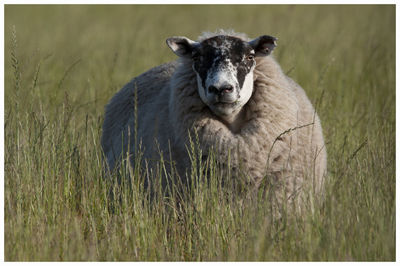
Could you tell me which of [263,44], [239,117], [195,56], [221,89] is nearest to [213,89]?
[221,89]

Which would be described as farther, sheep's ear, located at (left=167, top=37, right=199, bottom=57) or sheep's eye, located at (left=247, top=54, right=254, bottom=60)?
sheep's ear, located at (left=167, top=37, right=199, bottom=57)

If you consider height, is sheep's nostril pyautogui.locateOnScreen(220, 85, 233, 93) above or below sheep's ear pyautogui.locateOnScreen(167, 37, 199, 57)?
below

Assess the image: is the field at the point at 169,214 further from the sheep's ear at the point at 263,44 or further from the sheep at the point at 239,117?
the sheep's ear at the point at 263,44

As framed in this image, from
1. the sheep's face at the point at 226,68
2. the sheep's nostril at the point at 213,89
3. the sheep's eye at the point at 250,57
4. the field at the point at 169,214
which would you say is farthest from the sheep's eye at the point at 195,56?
the field at the point at 169,214

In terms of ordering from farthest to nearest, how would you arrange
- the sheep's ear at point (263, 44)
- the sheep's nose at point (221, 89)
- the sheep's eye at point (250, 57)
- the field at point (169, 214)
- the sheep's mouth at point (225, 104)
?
the sheep's ear at point (263, 44) < the sheep's eye at point (250, 57) < the sheep's mouth at point (225, 104) < the sheep's nose at point (221, 89) < the field at point (169, 214)

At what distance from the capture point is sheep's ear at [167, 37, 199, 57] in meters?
4.97

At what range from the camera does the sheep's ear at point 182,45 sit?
4.97 metres

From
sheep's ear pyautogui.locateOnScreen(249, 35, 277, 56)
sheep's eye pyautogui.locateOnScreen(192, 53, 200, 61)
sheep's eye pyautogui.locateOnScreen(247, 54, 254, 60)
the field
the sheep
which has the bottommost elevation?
the field

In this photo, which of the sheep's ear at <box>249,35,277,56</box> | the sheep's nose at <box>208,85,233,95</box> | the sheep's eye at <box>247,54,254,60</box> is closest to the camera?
the sheep's nose at <box>208,85,233,95</box>

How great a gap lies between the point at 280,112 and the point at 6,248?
2222 mm

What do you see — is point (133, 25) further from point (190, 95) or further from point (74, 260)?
point (74, 260)

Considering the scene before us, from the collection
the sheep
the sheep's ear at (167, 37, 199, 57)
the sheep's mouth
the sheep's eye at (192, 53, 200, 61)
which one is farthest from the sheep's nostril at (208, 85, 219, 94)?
the sheep's ear at (167, 37, 199, 57)

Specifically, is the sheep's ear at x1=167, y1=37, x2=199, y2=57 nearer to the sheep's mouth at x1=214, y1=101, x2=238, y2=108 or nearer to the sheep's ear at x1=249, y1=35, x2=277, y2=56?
the sheep's ear at x1=249, y1=35, x2=277, y2=56

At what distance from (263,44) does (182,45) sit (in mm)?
650
